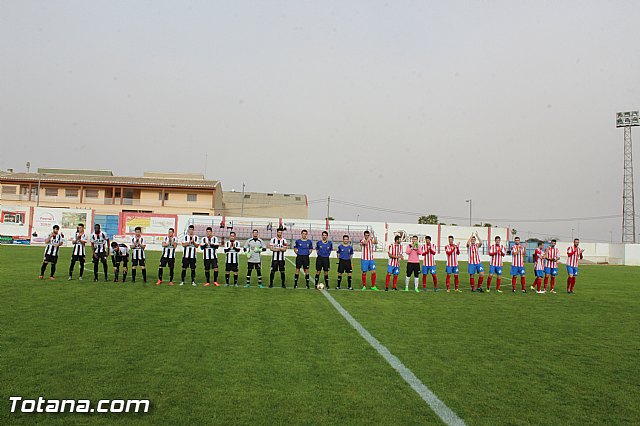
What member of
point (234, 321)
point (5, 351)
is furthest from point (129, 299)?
point (5, 351)

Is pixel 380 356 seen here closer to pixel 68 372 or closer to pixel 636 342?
pixel 68 372

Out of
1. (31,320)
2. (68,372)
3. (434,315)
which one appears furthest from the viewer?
(434,315)

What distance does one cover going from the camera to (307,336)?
7547mm

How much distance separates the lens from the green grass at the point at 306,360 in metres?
4.40

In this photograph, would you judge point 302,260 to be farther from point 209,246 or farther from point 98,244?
point 98,244

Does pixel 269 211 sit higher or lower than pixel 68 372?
higher

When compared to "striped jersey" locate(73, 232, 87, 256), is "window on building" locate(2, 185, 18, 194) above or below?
above

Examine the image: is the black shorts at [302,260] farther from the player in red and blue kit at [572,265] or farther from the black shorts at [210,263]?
the player in red and blue kit at [572,265]

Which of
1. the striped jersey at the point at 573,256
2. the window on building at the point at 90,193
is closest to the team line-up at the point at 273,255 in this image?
the striped jersey at the point at 573,256

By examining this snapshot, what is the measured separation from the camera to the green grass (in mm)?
4402

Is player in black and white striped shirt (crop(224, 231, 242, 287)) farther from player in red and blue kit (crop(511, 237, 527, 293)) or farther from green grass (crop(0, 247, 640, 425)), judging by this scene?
player in red and blue kit (crop(511, 237, 527, 293))

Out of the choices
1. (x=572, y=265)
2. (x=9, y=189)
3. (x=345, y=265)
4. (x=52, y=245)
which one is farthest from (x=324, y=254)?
(x=9, y=189)

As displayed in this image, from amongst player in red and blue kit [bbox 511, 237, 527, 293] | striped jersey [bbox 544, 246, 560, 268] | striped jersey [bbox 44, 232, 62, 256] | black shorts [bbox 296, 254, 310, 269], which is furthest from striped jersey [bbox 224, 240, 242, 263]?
striped jersey [bbox 544, 246, 560, 268]

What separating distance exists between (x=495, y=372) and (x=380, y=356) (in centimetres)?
146
